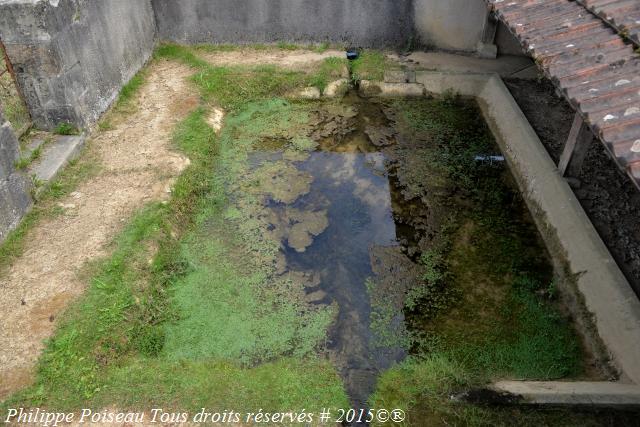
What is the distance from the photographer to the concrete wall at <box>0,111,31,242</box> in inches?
219

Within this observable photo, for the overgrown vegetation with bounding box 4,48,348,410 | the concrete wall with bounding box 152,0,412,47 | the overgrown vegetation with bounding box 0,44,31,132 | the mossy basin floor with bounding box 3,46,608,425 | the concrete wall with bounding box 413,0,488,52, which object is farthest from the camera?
the concrete wall with bounding box 152,0,412,47

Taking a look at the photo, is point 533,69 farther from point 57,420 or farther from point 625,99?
point 57,420

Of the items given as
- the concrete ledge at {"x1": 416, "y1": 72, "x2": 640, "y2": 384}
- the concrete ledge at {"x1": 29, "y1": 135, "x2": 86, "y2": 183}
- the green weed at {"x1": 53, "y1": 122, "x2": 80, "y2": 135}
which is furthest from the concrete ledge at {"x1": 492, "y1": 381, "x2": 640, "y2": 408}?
the green weed at {"x1": 53, "y1": 122, "x2": 80, "y2": 135}

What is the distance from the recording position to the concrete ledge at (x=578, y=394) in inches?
166

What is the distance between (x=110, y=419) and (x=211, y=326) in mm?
1428

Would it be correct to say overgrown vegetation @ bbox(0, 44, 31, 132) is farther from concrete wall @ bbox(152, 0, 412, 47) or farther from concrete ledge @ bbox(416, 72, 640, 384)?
concrete ledge @ bbox(416, 72, 640, 384)

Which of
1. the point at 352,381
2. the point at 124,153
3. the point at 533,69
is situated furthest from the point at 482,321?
the point at 533,69

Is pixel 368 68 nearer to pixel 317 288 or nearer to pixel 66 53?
pixel 66 53

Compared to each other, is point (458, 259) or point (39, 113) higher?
point (39, 113)

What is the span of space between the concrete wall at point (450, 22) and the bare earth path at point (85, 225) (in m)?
4.98

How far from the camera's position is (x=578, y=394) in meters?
4.27

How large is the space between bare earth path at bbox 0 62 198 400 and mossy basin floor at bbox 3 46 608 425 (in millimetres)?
227

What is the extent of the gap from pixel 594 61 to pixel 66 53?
655cm

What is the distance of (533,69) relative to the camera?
371 inches
